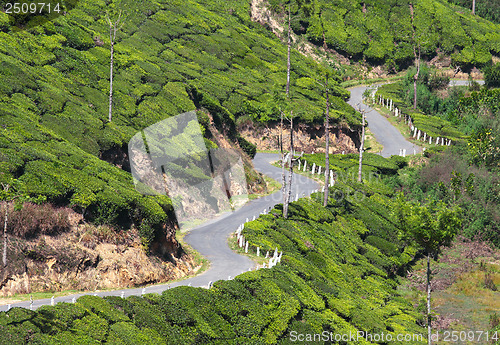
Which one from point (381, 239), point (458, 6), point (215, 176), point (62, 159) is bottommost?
point (381, 239)

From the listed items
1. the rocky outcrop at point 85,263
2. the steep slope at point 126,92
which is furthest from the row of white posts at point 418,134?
the rocky outcrop at point 85,263

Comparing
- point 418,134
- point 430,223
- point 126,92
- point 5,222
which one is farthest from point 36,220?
point 418,134

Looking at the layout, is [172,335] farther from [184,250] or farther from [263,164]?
[263,164]

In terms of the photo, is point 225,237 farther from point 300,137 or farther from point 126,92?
point 300,137

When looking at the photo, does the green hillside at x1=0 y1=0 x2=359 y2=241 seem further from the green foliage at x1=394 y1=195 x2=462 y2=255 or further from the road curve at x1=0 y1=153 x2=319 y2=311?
the green foliage at x1=394 y1=195 x2=462 y2=255

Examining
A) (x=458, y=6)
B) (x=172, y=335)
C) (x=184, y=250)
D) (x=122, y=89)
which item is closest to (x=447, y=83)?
(x=458, y=6)

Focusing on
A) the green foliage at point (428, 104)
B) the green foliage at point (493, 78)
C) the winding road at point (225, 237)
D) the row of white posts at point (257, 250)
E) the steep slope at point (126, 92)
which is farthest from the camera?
the green foliage at point (493, 78)

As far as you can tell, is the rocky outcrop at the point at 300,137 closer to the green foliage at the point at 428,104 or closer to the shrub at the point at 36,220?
the green foliage at the point at 428,104
